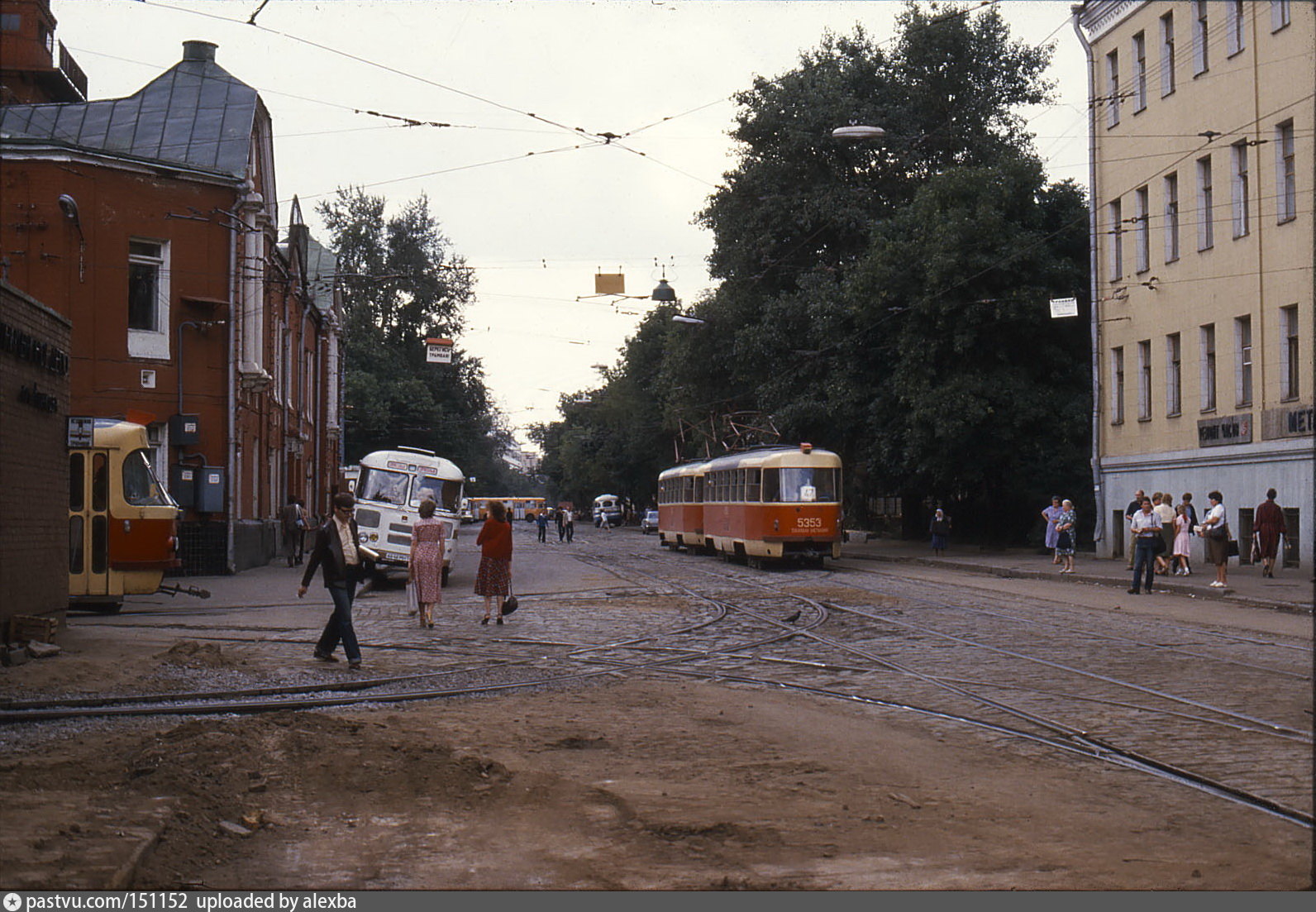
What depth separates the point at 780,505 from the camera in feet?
112

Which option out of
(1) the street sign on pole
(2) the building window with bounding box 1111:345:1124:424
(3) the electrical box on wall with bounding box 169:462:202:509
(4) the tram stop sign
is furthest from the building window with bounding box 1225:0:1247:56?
(4) the tram stop sign

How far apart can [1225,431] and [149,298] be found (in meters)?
23.5

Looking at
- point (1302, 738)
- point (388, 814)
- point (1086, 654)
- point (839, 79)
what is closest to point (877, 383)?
point (839, 79)

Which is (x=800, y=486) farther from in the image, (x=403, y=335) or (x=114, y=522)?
(x=403, y=335)

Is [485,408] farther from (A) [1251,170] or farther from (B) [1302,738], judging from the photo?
(B) [1302,738]

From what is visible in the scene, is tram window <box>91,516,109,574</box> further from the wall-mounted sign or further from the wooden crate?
the wall-mounted sign

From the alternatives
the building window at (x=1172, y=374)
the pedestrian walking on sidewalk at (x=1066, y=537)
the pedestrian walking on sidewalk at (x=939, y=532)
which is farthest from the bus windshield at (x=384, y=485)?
the building window at (x=1172, y=374)

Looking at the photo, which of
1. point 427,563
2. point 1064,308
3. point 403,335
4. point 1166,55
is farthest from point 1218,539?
point 403,335

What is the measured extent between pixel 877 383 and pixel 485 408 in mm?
37067

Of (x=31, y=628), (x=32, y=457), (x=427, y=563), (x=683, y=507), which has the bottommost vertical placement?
(x=31, y=628)

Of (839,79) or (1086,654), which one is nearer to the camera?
(1086,654)

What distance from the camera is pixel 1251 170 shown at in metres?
29.1

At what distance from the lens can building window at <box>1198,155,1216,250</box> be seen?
31.0 meters

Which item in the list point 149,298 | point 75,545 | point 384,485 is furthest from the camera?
point 149,298
